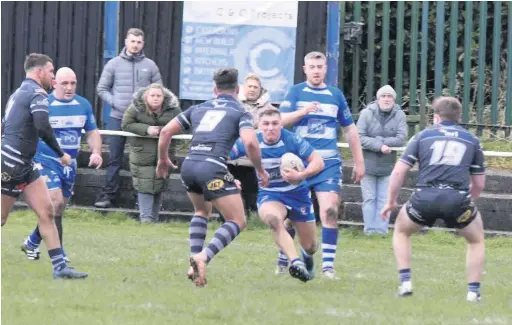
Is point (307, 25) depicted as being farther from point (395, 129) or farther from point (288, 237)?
point (288, 237)

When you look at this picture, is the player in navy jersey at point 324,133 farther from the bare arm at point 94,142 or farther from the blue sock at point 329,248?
the bare arm at point 94,142

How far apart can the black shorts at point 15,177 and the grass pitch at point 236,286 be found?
78 cm

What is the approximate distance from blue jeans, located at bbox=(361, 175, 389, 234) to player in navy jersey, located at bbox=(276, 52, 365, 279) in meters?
3.75

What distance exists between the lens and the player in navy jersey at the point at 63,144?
12922 mm

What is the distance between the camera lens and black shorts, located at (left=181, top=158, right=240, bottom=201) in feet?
36.4

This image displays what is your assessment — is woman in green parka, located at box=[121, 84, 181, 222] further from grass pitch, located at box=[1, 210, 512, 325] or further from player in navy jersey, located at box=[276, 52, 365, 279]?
player in navy jersey, located at box=[276, 52, 365, 279]

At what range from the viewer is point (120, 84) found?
59.2ft

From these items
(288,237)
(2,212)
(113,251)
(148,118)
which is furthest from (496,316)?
(148,118)

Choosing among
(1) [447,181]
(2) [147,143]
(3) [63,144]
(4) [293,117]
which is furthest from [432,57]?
(1) [447,181]

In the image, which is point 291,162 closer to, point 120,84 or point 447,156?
point 447,156

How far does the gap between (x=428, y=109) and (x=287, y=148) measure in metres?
7.36

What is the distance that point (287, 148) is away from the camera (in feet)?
38.8

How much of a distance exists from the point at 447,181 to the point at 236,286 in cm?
212

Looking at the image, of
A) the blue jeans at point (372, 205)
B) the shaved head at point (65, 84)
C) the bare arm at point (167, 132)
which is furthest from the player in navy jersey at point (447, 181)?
the blue jeans at point (372, 205)
